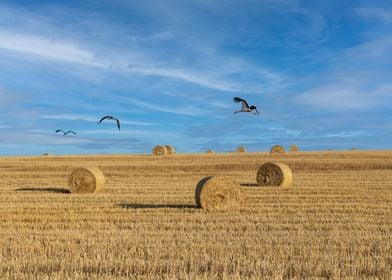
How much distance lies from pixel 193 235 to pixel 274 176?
11.0 meters

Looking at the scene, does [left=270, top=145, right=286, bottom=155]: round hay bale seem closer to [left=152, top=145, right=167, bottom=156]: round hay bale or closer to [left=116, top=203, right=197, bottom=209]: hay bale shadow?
[left=152, top=145, right=167, bottom=156]: round hay bale

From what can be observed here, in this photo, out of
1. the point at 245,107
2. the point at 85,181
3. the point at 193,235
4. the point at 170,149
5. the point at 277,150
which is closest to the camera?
the point at 193,235

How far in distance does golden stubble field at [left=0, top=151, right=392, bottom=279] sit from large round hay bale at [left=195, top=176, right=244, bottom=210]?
1.17 ft

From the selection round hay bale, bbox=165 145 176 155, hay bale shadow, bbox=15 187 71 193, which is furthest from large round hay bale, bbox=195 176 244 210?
round hay bale, bbox=165 145 176 155

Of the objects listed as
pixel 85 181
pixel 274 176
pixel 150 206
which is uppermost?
pixel 274 176

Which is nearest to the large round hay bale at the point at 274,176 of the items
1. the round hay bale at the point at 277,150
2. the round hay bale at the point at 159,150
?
the round hay bale at the point at 277,150

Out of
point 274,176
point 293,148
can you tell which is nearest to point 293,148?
point 293,148

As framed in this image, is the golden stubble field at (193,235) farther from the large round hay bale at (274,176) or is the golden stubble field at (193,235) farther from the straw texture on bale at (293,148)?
the straw texture on bale at (293,148)

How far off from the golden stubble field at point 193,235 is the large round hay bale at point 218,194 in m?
0.36

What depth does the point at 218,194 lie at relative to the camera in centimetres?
1335

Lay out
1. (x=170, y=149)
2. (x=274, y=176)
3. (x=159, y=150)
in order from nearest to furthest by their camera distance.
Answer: (x=274, y=176), (x=159, y=150), (x=170, y=149)

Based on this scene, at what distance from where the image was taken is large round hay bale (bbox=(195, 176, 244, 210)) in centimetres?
1316

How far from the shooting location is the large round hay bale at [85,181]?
18.4 meters

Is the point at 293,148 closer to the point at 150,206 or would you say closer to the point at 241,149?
the point at 241,149
